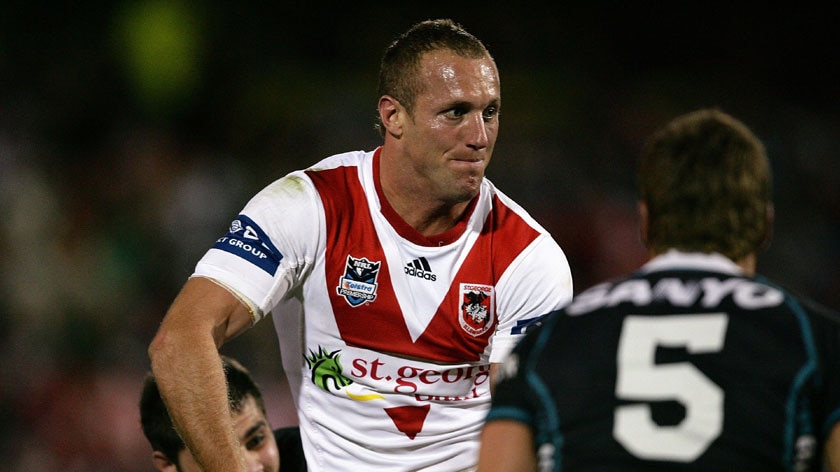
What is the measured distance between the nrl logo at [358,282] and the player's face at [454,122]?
1.26 feet

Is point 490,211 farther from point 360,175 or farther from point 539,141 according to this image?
point 539,141

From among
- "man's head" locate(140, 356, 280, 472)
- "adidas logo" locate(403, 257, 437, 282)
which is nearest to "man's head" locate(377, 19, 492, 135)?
"adidas logo" locate(403, 257, 437, 282)

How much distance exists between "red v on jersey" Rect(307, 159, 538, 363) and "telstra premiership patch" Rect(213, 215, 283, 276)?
9.9 inches

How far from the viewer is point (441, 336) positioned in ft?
13.6

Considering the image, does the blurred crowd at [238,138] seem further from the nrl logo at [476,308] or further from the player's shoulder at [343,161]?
the nrl logo at [476,308]

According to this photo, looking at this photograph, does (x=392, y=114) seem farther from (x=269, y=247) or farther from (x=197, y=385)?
(x=197, y=385)

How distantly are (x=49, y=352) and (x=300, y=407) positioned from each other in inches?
226

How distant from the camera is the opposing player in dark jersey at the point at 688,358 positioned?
8.11 feet

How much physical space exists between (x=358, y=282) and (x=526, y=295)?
0.62 m

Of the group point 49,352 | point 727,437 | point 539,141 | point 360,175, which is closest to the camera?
point 727,437

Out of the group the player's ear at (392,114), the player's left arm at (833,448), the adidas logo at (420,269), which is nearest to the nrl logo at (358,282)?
the adidas logo at (420,269)

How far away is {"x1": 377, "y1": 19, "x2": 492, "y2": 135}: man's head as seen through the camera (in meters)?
4.19

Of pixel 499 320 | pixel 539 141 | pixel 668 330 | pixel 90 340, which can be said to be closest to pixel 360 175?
pixel 499 320

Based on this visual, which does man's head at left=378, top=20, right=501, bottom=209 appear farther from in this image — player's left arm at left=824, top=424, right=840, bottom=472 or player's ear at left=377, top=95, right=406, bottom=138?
player's left arm at left=824, top=424, right=840, bottom=472
